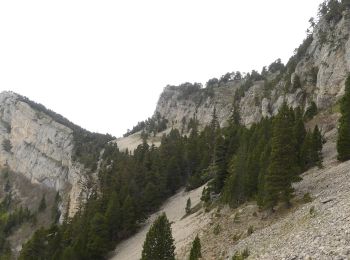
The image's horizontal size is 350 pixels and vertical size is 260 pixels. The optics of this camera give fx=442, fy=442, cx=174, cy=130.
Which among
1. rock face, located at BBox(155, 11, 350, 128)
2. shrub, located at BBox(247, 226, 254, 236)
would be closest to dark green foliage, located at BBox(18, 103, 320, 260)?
shrub, located at BBox(247, 226, 254, 236)

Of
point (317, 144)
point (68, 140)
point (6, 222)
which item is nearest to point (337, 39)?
point (317, 144)

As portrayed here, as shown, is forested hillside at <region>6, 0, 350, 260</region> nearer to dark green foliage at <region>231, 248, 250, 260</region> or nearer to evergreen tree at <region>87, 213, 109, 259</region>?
evergreen tree at <region>87, 213, 109, 259</region>

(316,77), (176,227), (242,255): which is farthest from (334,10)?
(242,255)

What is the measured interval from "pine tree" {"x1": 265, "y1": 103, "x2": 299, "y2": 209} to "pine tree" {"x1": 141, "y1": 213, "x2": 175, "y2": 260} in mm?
9818

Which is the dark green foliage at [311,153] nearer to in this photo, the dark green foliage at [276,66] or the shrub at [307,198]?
the shrub at [307,198]

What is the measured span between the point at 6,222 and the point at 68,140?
2209 inches

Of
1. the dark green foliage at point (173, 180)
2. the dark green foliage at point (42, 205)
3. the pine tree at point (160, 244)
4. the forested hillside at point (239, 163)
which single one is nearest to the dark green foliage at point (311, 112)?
the forested hillside at point (239, 163)

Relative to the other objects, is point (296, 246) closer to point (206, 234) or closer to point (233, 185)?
point (206, 234)

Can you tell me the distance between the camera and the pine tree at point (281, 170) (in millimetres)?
A: 40531

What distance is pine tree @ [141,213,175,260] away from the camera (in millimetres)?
40531

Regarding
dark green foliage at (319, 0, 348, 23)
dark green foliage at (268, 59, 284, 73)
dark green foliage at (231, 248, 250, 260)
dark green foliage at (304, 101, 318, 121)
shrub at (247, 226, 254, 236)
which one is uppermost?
dark green foliage at (268, 59, 284, 73)

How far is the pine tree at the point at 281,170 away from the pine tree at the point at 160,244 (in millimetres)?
9818

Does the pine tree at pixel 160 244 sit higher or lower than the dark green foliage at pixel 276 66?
lower

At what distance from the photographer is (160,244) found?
134ft
